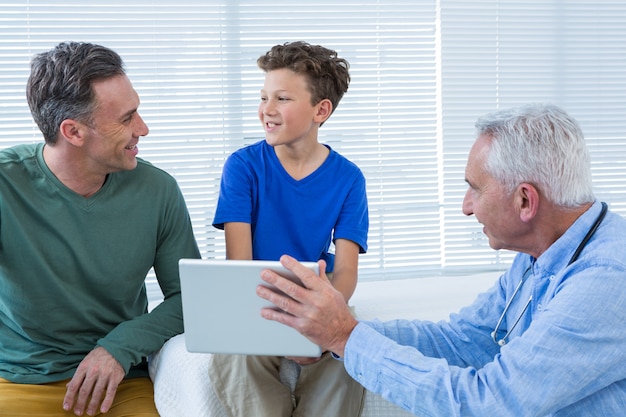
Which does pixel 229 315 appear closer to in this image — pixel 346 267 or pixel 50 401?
pixel 50 401

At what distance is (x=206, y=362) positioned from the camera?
70.9 inches

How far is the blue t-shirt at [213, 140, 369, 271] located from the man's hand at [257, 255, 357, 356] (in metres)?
0.77

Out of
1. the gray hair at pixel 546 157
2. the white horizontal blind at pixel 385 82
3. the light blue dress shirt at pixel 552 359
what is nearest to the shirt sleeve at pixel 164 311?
the light blue dress shirt at pixel 552 359

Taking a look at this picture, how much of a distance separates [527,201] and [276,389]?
720 millimetres

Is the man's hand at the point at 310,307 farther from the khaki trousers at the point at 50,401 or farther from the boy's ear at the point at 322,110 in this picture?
the boy's ear at the point at 322,110

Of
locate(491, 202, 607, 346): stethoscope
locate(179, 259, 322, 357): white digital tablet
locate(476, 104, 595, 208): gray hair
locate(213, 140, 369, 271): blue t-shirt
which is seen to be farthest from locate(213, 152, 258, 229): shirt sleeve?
locate(476, 104, 595, 208): gray hair

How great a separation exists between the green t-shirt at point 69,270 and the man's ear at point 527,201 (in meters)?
0.94

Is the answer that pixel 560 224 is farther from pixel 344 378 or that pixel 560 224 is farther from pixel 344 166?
pixel 344 166

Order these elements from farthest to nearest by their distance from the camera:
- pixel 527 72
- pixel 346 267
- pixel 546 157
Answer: pixel 527 72 → pixel 346 267 → pixel 546 157

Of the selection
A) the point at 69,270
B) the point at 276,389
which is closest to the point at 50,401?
the point at 69,270

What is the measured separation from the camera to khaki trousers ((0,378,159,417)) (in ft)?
6.01

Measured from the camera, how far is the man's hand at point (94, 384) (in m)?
1.83

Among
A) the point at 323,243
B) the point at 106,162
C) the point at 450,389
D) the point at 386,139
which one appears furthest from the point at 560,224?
the point at 386,139

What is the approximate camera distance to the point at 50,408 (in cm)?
187
